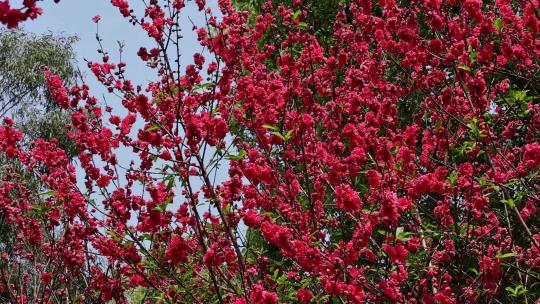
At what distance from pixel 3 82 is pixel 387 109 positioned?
12.8 metres

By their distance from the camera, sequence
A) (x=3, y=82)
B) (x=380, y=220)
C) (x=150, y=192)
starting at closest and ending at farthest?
(x=380, y=220), (x=150, y=192), (x=3, y=82)

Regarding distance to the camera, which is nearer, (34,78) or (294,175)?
(294,175)

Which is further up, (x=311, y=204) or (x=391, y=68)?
(x=391, y=68)

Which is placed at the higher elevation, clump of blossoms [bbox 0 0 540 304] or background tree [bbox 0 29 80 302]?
background tree [bbox 0 29 80 302]

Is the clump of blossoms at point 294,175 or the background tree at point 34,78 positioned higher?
the background tree at point 34,78

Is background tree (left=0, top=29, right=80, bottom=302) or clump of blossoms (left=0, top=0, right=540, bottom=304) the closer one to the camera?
clump of blossoms (left=0, top=0, right=540, bottom=304)

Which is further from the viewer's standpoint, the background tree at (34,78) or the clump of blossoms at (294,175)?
the background tree at (34,78)

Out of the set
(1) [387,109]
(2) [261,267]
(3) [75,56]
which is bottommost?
(2) [261,267]

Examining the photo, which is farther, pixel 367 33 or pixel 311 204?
pixel 367 33

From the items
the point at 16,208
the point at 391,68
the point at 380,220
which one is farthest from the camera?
the point at 391,68

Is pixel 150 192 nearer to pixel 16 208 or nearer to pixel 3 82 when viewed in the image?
pixel 16 208

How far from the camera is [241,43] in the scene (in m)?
5.00

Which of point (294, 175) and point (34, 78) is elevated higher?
point (34, 78)

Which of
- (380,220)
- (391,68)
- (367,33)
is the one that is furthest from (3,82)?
(380,220)
